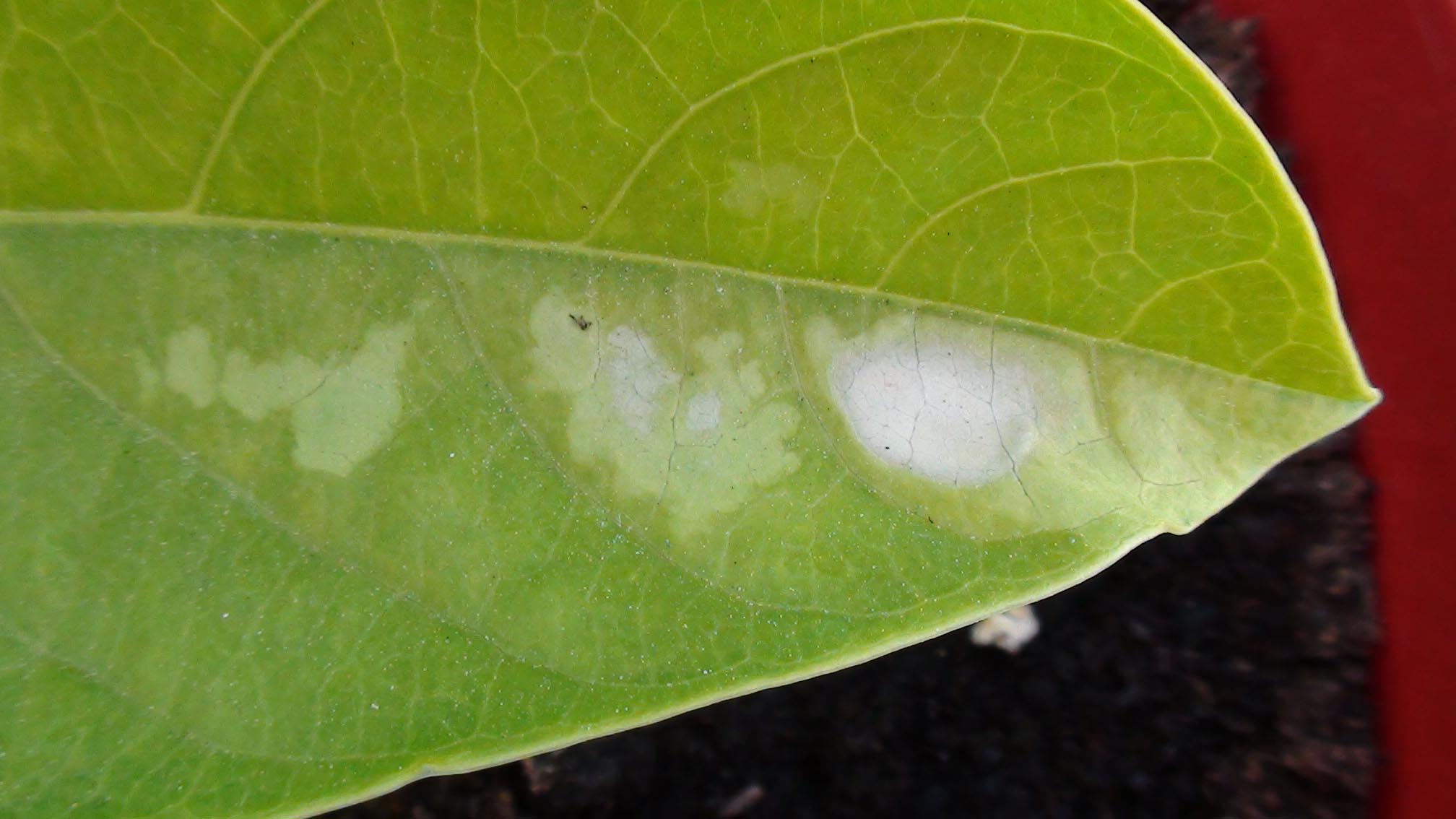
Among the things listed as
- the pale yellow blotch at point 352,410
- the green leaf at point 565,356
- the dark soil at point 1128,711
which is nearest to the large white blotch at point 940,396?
the green leaf at point 565,356

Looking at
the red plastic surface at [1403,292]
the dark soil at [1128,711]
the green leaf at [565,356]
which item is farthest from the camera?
the dark soil at [1128,711]

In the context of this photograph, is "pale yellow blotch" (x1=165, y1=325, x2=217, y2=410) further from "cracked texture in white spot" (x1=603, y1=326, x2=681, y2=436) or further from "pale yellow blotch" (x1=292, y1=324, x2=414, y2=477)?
"cracked texture in white spot" (x1=603, y1=326, x2=681, y2=436)

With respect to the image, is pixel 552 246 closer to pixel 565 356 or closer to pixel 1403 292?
pixel 565 356

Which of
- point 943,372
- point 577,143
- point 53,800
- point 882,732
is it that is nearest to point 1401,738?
point 882,732

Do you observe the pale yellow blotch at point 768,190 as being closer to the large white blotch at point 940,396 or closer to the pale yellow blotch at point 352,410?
the large white blotch at point 940,396

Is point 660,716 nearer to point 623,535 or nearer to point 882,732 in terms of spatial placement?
point 623,535

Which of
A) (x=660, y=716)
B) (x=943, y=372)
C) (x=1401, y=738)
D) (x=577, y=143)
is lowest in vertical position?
(x=1401, y=738)
